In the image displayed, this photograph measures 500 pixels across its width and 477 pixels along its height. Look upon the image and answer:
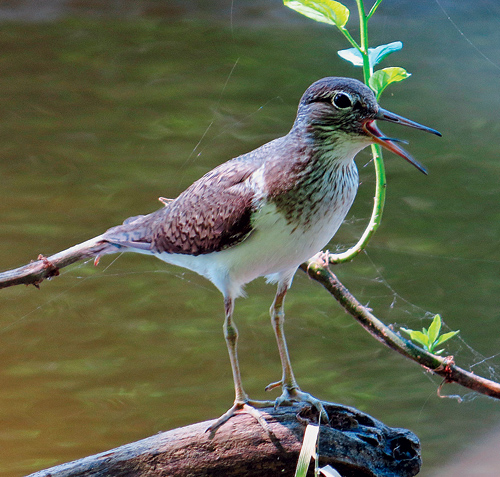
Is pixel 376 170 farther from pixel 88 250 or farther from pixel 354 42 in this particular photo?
pixel 88 250

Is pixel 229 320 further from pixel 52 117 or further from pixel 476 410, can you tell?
pixel 52 117

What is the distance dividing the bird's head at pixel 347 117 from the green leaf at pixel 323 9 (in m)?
0.19

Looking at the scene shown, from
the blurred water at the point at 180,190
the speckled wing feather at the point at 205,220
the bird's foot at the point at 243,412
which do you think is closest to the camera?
the speckled wing feather at the point at 205,220

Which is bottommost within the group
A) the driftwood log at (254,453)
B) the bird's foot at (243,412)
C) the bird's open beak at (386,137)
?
the driftwood log at (254,453)

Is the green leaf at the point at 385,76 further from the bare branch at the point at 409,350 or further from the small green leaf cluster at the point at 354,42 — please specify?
the bare branch at the point at 409,350

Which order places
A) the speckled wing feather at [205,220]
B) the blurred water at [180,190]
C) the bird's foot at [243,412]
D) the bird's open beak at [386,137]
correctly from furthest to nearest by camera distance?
1. the blurred water at [180,190]
2. the bird's foot at [243,412]
3. the speckled wing feather at [205,220]
4. the bird's open beak at [386,137]

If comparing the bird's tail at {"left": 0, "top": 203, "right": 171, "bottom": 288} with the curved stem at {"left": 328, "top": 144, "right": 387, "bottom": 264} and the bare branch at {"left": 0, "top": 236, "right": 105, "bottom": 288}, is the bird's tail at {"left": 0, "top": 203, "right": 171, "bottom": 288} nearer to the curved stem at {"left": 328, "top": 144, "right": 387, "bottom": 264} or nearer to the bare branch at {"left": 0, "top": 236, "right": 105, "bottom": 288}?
the bare branch at {"left": 0, "top": 236, "right": 105, "bottom": 288}

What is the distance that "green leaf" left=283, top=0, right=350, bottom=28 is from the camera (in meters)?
1.05

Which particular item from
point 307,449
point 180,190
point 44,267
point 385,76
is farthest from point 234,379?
point 180,190

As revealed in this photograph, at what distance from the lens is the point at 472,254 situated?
6.71ft

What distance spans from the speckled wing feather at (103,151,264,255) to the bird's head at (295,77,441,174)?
0.13m

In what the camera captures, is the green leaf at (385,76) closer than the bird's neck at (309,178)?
No

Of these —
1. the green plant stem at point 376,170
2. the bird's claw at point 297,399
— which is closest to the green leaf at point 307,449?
the bird's claw at point 297,399

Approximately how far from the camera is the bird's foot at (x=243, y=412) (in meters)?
1.10
